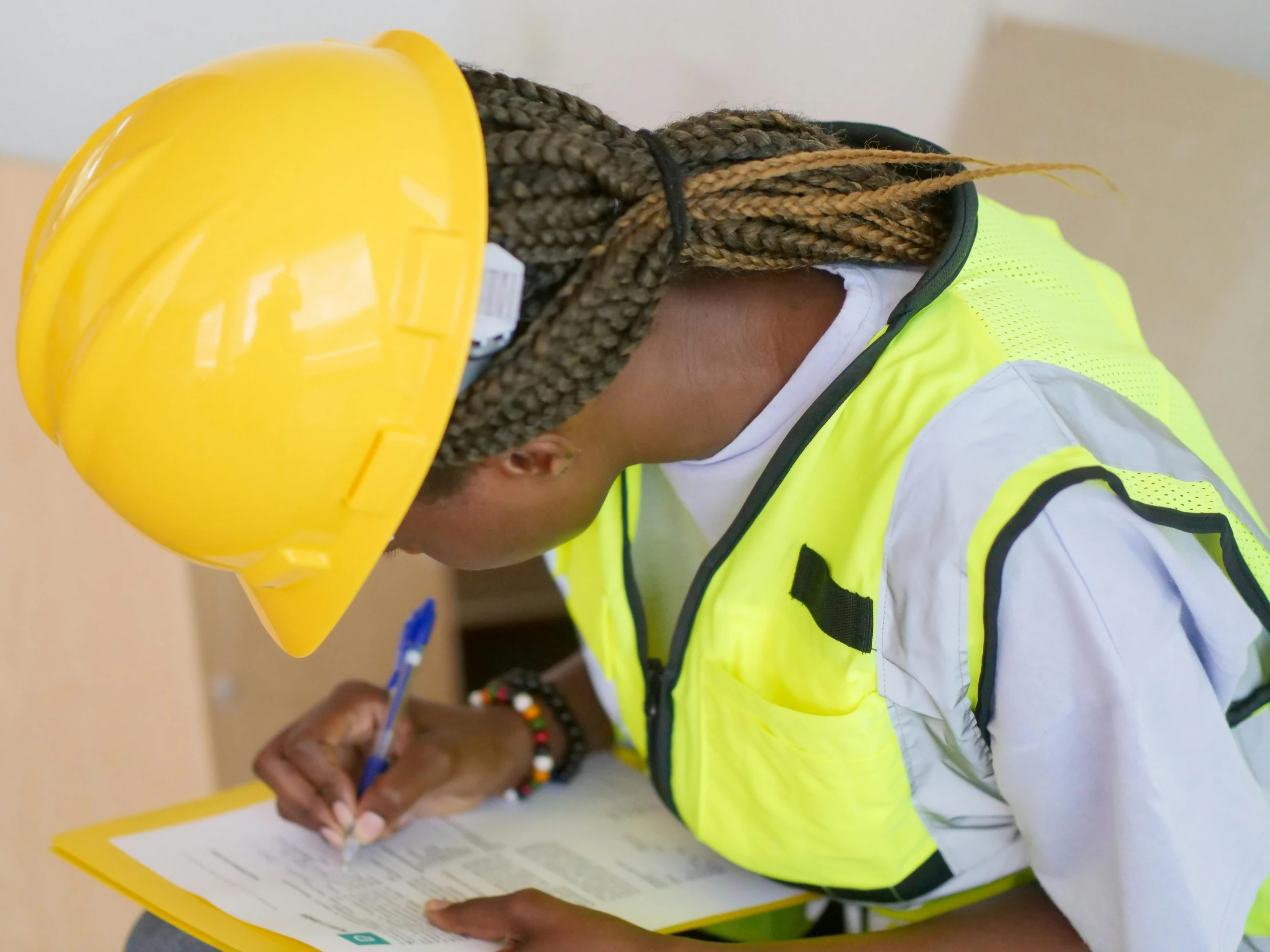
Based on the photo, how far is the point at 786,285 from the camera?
2.45 ft

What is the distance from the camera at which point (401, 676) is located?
3.15ft

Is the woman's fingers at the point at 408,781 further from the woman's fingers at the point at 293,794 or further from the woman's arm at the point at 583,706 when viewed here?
the woman's arm at the point at 583,706

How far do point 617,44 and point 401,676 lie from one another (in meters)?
0.82

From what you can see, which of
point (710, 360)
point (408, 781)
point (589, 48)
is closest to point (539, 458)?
point (710, 360)

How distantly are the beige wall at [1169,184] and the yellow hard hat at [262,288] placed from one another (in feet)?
2.79

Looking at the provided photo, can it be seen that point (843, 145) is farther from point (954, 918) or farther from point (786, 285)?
point (954, 918)

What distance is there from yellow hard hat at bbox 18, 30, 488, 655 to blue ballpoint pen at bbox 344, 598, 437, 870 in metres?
→ 0.31

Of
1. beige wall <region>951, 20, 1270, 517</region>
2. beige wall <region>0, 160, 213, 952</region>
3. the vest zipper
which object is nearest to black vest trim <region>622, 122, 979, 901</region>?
the vest zipper

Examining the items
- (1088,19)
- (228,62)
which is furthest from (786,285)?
(1088,19)

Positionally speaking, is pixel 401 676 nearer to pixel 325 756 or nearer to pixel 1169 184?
pixel 325 756

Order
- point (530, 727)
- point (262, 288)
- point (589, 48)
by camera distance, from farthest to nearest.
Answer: point (589, 48)
point (530, 727)
point (262, 288)

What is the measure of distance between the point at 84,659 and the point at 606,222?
37.3 inches

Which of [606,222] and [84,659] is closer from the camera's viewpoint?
[606,222]

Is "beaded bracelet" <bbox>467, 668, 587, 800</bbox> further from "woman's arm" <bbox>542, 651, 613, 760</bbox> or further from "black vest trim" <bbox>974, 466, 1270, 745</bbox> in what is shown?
"black vest trim" <bbox>974, 466, 1270, 745</bbox>
